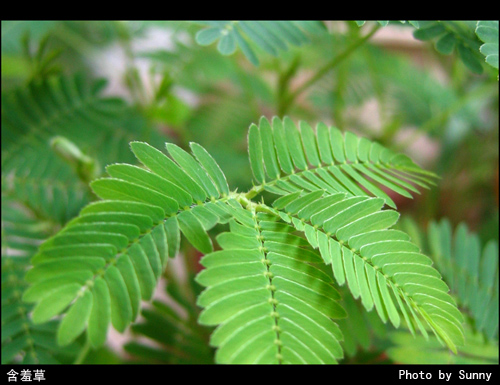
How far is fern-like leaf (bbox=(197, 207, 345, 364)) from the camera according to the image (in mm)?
353

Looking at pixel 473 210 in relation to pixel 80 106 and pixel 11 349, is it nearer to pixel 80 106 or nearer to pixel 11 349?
pixel 80 106

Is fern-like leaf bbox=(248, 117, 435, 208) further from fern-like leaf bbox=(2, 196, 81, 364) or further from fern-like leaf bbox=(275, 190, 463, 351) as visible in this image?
fern-like leaf bbox=(2, 196, 81, 364)

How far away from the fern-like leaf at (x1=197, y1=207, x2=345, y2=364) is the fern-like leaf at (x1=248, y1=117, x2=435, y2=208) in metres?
0.09

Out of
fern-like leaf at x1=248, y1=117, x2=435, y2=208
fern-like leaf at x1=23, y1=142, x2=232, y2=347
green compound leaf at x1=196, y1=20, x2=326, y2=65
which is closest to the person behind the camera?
fern-like leaf at x1=23, y1=142, x2=232, y2=347

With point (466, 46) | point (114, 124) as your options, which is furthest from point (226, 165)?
point (466, 46)

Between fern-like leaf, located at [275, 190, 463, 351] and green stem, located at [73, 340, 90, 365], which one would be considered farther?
green stem, located at [73, 340, 90, 365]

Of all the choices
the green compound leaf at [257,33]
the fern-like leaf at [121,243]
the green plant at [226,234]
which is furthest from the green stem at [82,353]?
the green compound leaf at [257,33]

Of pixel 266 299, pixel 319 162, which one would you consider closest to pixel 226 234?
pixel 266 299

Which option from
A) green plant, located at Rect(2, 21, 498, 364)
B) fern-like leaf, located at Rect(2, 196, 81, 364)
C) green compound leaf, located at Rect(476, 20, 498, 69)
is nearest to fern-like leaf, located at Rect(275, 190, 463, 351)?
green plant, located at Rect(2, 21, 498, 364)

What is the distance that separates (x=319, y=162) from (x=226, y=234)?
0.21 m

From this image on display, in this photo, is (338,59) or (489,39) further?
(338,59)

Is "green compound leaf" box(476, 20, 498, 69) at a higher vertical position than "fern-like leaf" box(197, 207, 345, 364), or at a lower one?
higher

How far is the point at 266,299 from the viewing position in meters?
0.38

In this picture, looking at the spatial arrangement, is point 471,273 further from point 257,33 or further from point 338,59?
point 257,33
